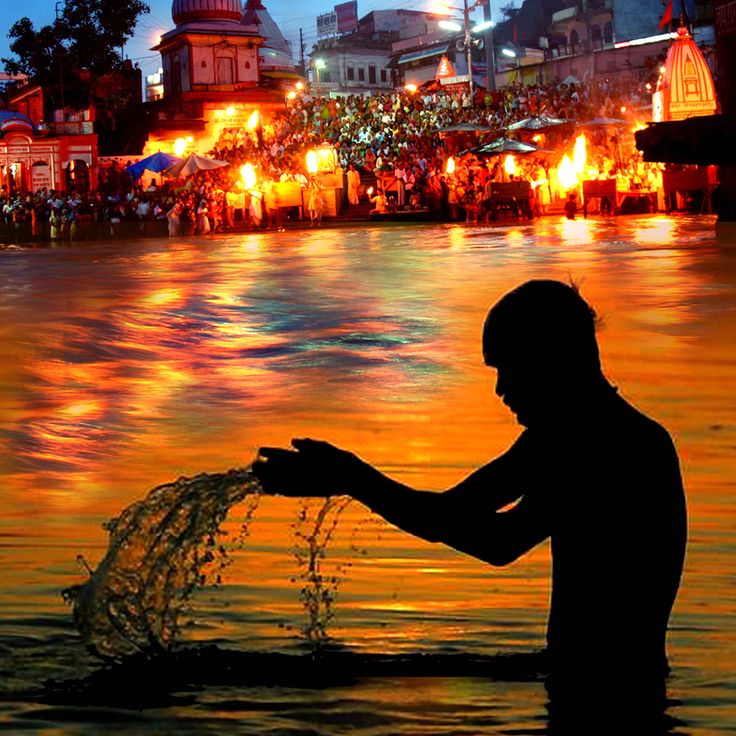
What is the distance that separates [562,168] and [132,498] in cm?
2880

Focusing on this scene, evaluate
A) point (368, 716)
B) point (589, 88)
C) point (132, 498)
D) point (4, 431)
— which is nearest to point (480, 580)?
point (368, 716)

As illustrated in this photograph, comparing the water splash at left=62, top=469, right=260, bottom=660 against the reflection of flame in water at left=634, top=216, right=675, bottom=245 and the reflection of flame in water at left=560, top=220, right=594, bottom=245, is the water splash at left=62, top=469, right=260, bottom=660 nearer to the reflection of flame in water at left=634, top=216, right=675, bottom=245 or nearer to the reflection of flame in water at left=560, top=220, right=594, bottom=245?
the reflection of flame in water at left=634, top=216, right=675, bottom=245

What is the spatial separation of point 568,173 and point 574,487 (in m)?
31.3

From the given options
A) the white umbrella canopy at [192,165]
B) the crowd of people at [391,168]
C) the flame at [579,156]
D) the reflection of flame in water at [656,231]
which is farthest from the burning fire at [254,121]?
the reflection of flame in water at [656,231]

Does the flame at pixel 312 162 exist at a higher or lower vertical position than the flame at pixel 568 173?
higher

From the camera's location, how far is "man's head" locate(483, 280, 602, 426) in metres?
2.49

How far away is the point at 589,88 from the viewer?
46.7 m

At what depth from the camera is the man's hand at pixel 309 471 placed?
98.2 inches

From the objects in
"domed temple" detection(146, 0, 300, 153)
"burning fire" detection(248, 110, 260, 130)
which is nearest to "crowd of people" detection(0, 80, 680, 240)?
"burning fire" detection(248, 110, 260, 130)

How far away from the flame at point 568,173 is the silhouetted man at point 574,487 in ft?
100

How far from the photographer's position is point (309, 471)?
2.49 m

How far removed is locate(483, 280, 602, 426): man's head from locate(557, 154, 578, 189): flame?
100 ft

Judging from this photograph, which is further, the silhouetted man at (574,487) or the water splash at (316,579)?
the water splash at (316,579)

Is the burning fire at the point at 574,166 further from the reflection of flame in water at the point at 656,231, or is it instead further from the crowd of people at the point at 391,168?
the reflection of flame in water at the point at 656,231
